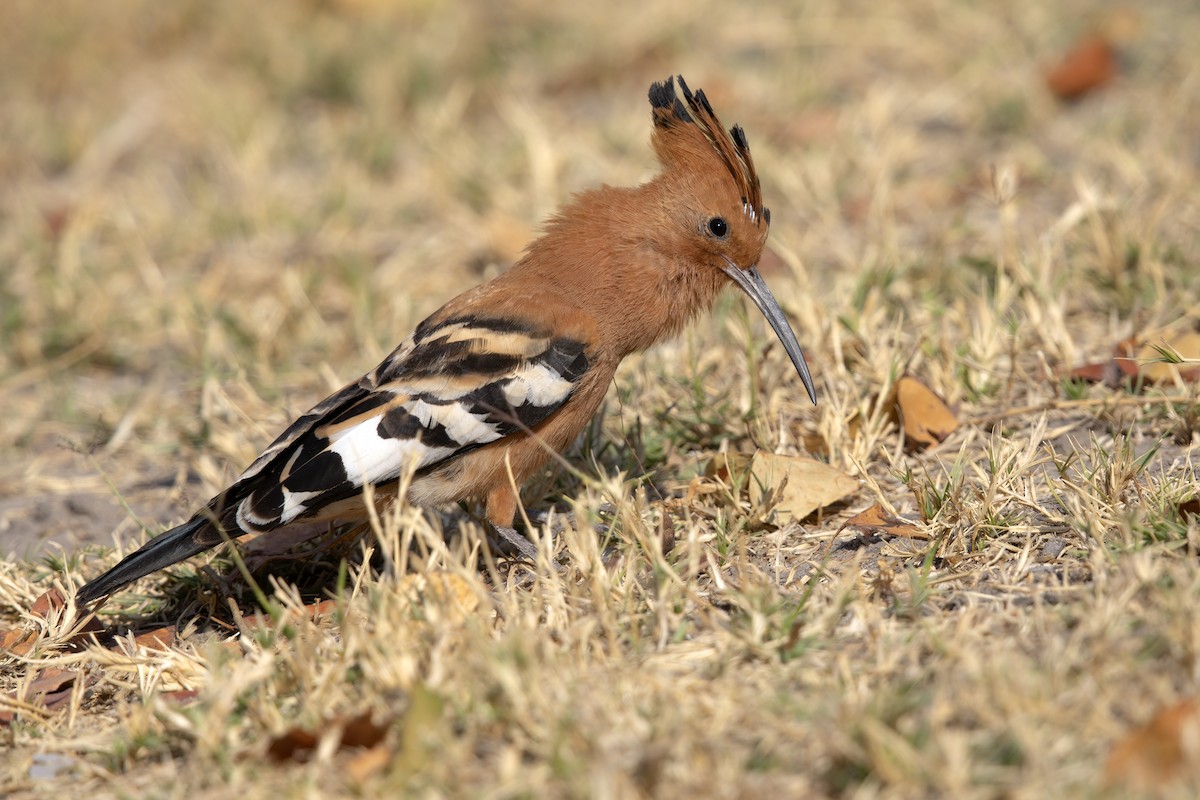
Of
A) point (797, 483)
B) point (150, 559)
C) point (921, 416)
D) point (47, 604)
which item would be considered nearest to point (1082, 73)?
point (921, 416)

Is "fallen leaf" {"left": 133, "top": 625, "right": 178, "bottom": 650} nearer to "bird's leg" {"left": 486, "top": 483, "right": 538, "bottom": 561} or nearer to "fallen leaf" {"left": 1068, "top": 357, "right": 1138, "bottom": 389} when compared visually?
"bird's leg" {"left": 486, "top": 483, "right": 538, "bottom": 561}

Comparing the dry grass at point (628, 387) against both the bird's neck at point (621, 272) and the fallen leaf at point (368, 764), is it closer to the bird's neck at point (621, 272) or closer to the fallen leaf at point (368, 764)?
the fallen leaf at point (368, 764)

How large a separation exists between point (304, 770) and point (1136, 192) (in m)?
3.73

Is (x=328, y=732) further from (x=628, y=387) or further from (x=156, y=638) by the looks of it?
(x=628, y=387)

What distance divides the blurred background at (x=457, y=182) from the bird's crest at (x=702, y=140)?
23.4 inches

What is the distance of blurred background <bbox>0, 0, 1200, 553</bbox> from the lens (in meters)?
4.12

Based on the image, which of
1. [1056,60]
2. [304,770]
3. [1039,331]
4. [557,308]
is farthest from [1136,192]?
[304,770]

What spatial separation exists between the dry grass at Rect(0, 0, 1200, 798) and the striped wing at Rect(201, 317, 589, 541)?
0.23 m

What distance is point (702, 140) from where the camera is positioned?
347 cm

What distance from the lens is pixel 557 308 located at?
11.1 ft

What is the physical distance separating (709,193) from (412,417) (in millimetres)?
978

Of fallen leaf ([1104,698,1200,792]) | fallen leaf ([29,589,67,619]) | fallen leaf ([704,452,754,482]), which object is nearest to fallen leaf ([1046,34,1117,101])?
fallen leaf ([704,452,754,482])

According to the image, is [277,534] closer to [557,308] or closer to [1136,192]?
[557,308]

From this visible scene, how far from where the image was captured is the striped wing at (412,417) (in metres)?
3.08
